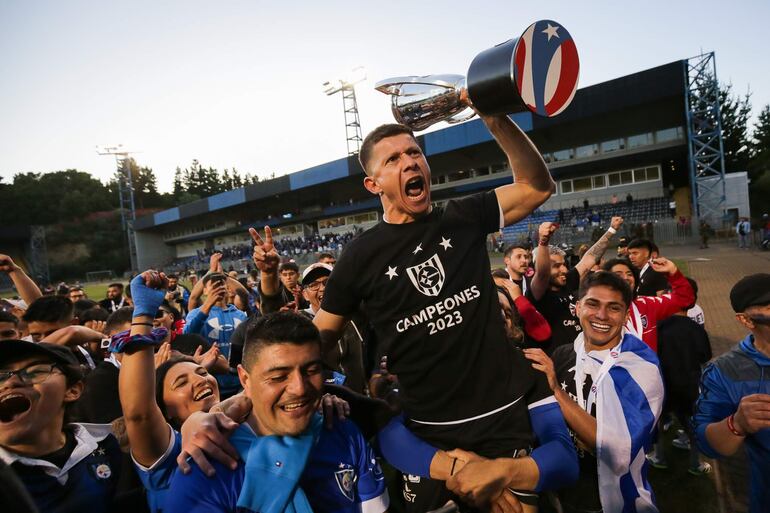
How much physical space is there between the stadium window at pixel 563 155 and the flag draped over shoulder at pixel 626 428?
1267 inches

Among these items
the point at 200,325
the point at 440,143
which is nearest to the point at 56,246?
the point at 440,143

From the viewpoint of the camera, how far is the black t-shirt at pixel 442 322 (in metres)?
1.66

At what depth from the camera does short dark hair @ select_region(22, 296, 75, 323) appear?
Result: 3670 millimetres

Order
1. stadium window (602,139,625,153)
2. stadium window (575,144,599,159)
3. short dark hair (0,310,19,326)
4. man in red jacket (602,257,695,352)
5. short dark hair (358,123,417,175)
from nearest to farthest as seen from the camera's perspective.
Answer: short dark hair (358,123,417,175) < short dark hair (0,310,19,326) < man in red jacket (602,257,695,352) < stadium window (602,139,625,153) < stadium window (575,144,599,159)

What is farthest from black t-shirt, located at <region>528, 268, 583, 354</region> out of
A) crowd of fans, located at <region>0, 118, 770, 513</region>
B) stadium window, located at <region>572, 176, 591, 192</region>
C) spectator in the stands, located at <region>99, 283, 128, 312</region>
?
stadium window, located at <region>572, 176, 591, 192</region>

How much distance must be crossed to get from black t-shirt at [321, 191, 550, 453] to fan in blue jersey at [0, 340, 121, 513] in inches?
50.7

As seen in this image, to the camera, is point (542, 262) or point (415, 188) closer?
point (415, 188)

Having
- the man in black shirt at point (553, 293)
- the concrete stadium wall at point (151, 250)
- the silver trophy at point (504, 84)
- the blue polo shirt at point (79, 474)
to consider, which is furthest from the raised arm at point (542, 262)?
the concrete stadium wall at point (151, 250)

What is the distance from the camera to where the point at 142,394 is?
1.78m

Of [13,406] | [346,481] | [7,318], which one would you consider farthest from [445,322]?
[7,318]

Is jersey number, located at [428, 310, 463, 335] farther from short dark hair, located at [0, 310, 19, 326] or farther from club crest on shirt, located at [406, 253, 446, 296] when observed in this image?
short dark hair, located at [0, 310, 19, 326]

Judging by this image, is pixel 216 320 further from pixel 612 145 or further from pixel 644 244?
pixel 612 145

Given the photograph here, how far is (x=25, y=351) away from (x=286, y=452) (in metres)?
1.26

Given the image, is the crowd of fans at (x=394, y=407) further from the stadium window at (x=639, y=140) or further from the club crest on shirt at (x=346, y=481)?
the stadium window at (x=639, y=140)
